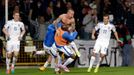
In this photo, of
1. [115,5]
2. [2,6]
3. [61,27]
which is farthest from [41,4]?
[61,27]

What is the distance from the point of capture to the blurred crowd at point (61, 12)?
984 inches

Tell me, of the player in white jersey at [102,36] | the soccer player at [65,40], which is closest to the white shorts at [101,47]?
the player in white jersey at [102,36]

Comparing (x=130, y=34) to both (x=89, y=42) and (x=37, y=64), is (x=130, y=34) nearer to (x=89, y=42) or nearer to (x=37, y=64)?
(x=89, y=42)

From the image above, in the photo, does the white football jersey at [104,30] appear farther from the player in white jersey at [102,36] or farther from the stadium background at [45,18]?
the stadium background at [45,18]

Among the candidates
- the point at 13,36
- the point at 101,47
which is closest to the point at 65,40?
the point at 101,47

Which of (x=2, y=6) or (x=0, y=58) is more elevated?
(x=2, y=6)

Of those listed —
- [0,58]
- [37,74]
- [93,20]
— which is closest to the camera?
[37,74]

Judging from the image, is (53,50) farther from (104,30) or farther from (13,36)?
(104,30)

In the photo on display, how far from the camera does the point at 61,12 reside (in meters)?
25.3

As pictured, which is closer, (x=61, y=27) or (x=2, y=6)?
(x=61, y=27)

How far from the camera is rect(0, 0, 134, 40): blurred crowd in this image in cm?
2498

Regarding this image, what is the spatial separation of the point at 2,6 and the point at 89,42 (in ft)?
14.1

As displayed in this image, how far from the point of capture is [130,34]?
Answer: 1049 inches

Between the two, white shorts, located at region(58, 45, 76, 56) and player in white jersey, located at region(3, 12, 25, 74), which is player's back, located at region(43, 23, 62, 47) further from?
white shorts, located at region(58, 45, 76, 56)
